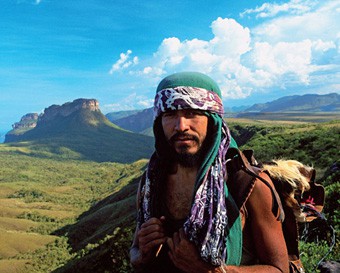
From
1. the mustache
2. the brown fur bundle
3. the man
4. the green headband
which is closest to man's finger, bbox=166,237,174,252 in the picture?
the man

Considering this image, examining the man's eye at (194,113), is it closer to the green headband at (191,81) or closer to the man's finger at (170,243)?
the green headband at (191,81)

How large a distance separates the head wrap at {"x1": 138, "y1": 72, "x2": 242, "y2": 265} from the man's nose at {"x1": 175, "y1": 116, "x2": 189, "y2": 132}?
109 mm

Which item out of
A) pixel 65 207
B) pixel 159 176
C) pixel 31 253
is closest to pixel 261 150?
pixel 159 176

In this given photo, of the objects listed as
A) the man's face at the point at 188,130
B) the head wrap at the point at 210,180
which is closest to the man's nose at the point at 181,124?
the man's face at the point at 188,130

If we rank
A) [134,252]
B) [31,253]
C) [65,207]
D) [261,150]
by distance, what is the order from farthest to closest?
[65,207]
[31,253]
[261,150]
[134,252]

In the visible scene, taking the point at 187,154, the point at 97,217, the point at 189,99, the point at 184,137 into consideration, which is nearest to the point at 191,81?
the point at 189,99

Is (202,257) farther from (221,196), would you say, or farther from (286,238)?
(286,238)

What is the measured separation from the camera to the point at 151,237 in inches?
111

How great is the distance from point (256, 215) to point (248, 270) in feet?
1.36

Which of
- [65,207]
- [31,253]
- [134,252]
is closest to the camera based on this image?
[134,252]

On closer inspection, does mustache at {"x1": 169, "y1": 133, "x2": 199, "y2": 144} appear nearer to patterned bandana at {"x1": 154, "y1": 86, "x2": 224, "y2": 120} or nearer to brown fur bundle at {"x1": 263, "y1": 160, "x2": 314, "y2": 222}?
patterned bandana at {"x1": 154, "y1": 86, "x2": 224, "y2": 120}

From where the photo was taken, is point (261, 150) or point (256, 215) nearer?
point (256, 215)

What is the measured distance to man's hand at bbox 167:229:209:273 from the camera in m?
2.54

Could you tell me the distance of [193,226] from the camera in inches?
99.7
